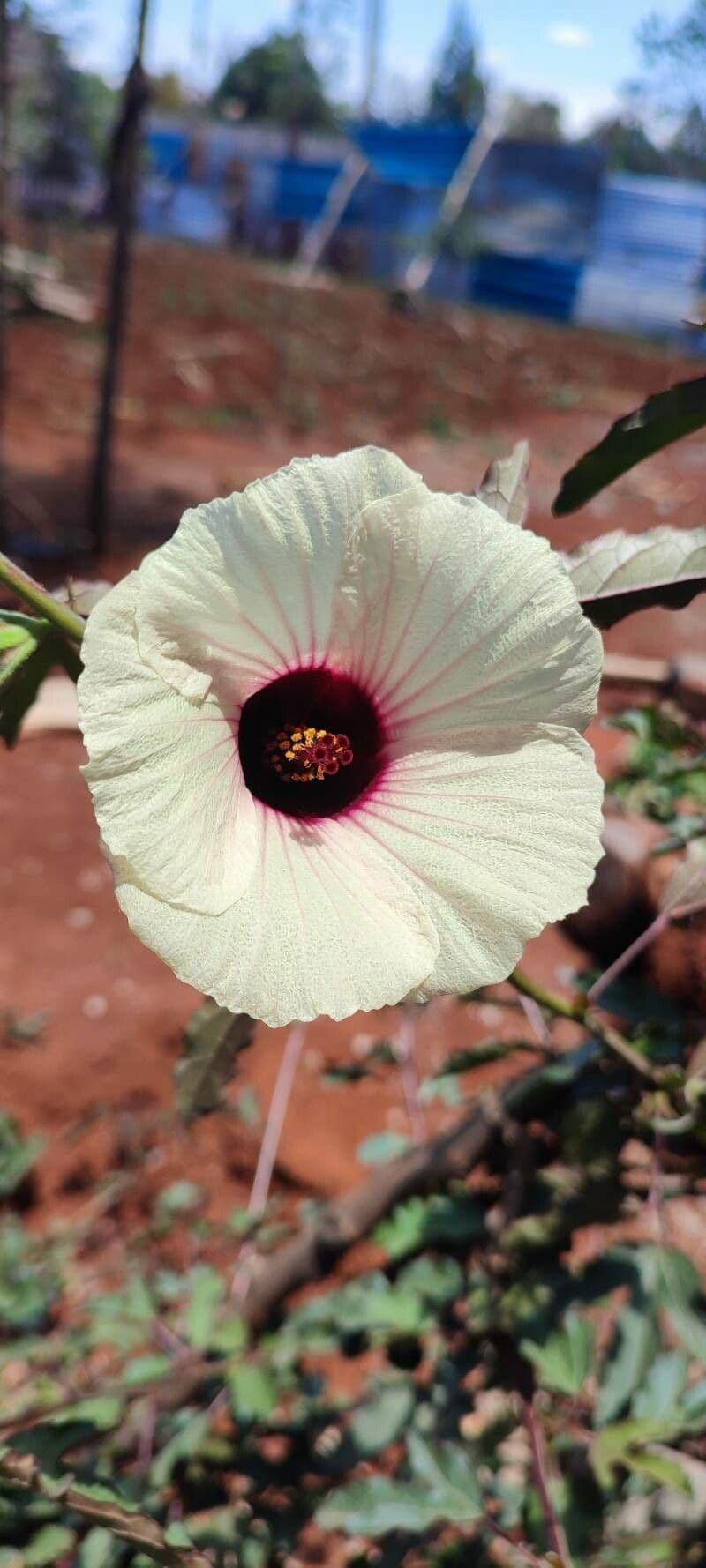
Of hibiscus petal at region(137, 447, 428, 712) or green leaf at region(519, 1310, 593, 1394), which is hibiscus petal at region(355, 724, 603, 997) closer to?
hibiscus petal at region(137, 447, 428, 712)

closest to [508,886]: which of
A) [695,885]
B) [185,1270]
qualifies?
[695,885]

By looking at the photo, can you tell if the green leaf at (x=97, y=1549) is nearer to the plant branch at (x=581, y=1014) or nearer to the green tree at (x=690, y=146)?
the plant branch at (x=581, y=1014)

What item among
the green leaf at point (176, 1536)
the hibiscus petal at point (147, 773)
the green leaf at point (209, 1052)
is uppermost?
the hibiscus petal at point (147, 773)

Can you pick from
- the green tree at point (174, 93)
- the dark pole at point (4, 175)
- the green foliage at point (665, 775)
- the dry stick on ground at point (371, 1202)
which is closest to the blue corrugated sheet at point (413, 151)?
the dark pole at point (4, 175)

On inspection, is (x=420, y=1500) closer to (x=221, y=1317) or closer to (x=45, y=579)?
(x=221, y=1317)

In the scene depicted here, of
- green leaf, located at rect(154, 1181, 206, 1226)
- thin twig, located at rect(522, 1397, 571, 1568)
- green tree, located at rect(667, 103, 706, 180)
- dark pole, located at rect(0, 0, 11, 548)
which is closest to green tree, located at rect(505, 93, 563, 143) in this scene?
green tree, located at rect(667, 103, 706, 180)

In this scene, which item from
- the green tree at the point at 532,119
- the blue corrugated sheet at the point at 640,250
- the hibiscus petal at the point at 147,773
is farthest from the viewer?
the green tree at the point at 532,119

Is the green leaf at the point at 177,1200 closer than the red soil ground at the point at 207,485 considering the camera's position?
Yes
